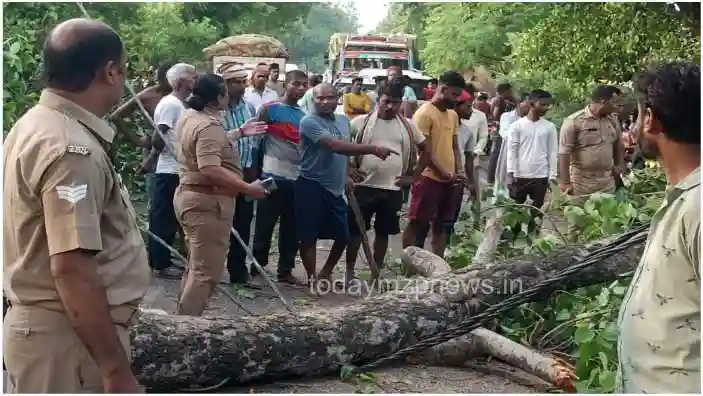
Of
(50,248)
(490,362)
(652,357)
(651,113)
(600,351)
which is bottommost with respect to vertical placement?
(490,362)

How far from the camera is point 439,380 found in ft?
14.2

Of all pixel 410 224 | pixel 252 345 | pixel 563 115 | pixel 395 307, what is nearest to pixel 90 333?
pixel 252 345

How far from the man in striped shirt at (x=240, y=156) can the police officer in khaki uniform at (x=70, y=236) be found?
3.98 metres

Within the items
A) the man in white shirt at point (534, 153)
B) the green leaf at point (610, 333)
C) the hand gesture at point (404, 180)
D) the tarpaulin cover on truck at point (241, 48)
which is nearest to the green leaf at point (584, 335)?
the green leaf at point (610, 333)

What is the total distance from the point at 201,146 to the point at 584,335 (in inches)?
88.3

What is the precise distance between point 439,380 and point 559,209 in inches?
123

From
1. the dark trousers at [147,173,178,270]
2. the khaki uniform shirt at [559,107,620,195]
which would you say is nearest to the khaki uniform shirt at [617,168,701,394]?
the dark trousers at [147,173,178,270]

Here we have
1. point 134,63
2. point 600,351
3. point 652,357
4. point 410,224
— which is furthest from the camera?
point 134,63

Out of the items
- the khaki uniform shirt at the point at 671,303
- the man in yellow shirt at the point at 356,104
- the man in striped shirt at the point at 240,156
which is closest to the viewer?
the khaki uniform shirt at the point at 671,303

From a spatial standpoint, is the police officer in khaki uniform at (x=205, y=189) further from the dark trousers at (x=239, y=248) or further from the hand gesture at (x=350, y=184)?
the hand gesture at (x=350, y=184)

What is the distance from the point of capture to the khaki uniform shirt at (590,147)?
7383 millimetres

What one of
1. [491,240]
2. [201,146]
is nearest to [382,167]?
[491,240]

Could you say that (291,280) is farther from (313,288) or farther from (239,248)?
(239,248)

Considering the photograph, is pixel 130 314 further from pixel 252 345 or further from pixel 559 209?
pixel 559 209
